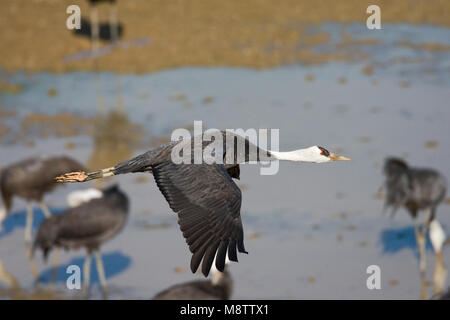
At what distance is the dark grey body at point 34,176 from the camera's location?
1459 cm

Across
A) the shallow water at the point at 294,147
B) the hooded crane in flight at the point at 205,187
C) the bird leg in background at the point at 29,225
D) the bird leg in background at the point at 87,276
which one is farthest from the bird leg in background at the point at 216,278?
the bird leg in background at the point at 29,225

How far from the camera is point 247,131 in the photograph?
17.8 m

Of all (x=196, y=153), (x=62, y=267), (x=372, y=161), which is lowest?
(x=62, y=267)

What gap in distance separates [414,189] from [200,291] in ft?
13.9

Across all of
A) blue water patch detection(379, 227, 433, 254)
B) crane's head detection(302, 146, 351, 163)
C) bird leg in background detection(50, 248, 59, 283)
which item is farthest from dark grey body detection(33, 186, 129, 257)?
crane's head detection(302, 146, 351, 163)

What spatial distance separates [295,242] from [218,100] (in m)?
7.25

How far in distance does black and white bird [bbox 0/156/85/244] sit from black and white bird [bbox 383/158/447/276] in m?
4.67

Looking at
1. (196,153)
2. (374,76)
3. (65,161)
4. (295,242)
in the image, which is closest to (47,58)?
(374,76)

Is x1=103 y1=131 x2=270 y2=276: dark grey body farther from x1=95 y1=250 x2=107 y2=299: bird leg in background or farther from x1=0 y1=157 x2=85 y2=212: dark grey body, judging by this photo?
x1=0 y1=157 x2=85 y2=212: dark grey body

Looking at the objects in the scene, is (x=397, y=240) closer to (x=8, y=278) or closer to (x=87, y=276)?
(x=87, y=276)

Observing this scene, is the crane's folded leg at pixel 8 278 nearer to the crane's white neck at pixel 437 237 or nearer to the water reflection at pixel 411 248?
the water reflection at pixel 411 248

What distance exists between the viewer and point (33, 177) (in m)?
14.6
